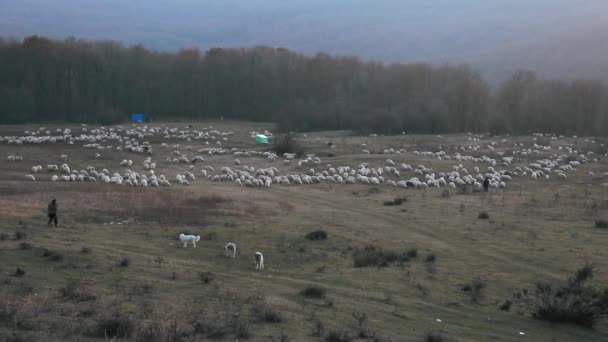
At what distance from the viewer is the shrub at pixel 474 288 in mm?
18047

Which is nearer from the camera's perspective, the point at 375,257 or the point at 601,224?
the point at 375,257

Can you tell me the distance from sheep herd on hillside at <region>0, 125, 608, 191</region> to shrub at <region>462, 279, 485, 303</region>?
22102 mm

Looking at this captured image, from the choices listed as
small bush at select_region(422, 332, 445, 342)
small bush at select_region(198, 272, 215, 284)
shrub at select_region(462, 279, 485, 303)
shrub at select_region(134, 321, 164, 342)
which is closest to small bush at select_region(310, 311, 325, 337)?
small bush at select_region(422, 332, 445, 342)

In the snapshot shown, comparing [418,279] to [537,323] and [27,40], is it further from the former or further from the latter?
[27,40]

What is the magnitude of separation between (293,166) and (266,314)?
121 feet

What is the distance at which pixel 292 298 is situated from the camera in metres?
16.0

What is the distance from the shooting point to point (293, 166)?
50375 mm

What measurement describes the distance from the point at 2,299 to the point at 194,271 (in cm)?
594

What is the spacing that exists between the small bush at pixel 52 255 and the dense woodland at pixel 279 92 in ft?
236

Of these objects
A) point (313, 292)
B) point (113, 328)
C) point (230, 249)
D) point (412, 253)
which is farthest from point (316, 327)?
point (412, 253)

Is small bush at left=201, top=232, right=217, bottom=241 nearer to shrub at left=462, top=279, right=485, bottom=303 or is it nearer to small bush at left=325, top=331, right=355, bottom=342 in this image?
shrub at left=462, top=279, right=485, bottom=303

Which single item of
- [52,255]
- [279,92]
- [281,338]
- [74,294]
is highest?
[279,92]

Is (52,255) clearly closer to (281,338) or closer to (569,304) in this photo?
(281,338)

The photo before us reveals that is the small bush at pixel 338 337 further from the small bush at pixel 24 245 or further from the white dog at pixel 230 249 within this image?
the small bush at pixel 24 245
